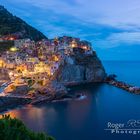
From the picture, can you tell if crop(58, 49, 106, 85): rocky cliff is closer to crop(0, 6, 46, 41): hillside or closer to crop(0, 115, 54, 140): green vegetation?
crop(0, 6, 46, 41): hillside

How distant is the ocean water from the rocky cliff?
12.9 metres

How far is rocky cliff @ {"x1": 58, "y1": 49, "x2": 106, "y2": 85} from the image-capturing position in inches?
2625

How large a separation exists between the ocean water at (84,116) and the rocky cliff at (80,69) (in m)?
12.9

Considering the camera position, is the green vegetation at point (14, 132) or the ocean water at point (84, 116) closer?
the green vegetation at point (14, 132)

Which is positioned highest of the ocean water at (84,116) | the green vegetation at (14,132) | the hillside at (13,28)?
the hillside at (13,28)

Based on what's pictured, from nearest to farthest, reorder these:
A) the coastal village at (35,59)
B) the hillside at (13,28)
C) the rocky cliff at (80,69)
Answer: the coastal village at (35,59), the rocky cliff at (80,69), the hillside at (13,28)

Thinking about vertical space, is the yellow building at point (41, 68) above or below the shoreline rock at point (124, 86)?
above

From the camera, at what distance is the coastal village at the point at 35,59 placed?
55656mm

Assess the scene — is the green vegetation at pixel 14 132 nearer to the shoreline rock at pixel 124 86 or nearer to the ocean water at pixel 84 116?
the ocean water at pixel 84 116

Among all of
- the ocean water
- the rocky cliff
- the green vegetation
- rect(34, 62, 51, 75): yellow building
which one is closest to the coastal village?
rect(34, 62, 51, 75): yellow building

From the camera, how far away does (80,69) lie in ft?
230

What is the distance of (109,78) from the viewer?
74.9 meters

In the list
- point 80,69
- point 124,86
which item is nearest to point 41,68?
point 80,69

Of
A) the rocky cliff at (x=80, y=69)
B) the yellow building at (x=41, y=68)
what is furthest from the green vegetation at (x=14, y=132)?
the rocky cliff at (x=80, y=69)
